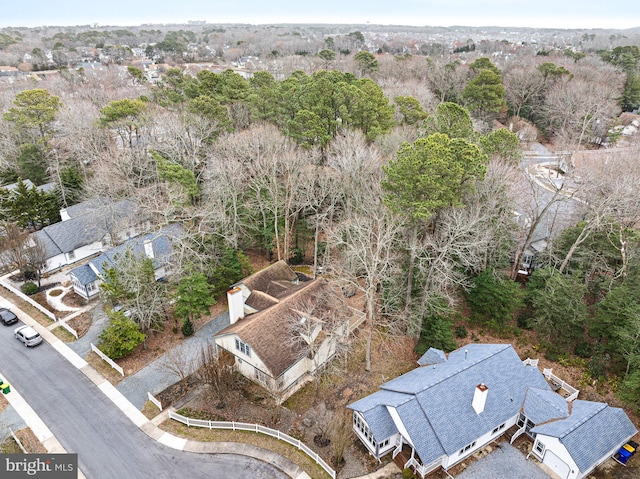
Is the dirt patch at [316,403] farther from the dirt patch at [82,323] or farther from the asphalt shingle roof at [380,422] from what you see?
the dirt patch at [82,323]

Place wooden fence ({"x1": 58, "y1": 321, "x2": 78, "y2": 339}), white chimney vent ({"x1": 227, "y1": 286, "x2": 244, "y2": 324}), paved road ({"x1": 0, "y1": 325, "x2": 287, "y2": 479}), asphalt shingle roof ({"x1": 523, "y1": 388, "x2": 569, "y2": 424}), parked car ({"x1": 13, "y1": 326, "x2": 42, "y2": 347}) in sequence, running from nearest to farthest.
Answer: paved road ({"x1": 0, "y1": 325, "x2": 287, "y2": 479}) < asphalt shingle roof ({"x1": 523, "y1": 388, "x2": 569, "y2": 424}) < white chimney vent ({"x1": 227, "y1": 286, "x2": 244, "y2": 324}) < parked car ({"x1": 13, "y1": 326, "x2": 42, "y2": 347}) < wooden fence ({"x1": 58, "y1": 321, "x2": 78, "y2": 339})

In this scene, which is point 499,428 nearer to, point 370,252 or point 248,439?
point 370,252

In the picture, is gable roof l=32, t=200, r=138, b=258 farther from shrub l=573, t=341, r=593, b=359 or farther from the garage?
shrub l=573, t=341, r=593, b=359

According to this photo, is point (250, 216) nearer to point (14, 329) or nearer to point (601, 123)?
point (14, 329)

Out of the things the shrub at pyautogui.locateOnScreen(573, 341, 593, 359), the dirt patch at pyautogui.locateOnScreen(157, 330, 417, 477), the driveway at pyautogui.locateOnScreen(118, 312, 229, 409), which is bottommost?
the driveway at pyautogui.locateOnScreen(118, 312, 229, 409)

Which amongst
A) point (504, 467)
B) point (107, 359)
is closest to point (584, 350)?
point (504, 467)

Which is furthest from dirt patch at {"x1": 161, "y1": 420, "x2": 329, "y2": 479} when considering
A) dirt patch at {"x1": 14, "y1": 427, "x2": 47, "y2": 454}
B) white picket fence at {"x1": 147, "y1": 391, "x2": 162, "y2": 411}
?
dirt patch at {"x1": 14, "y1": 427, "x2": 47, "y2": 454}

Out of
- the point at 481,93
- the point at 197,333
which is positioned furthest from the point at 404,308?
the point at 481,93
